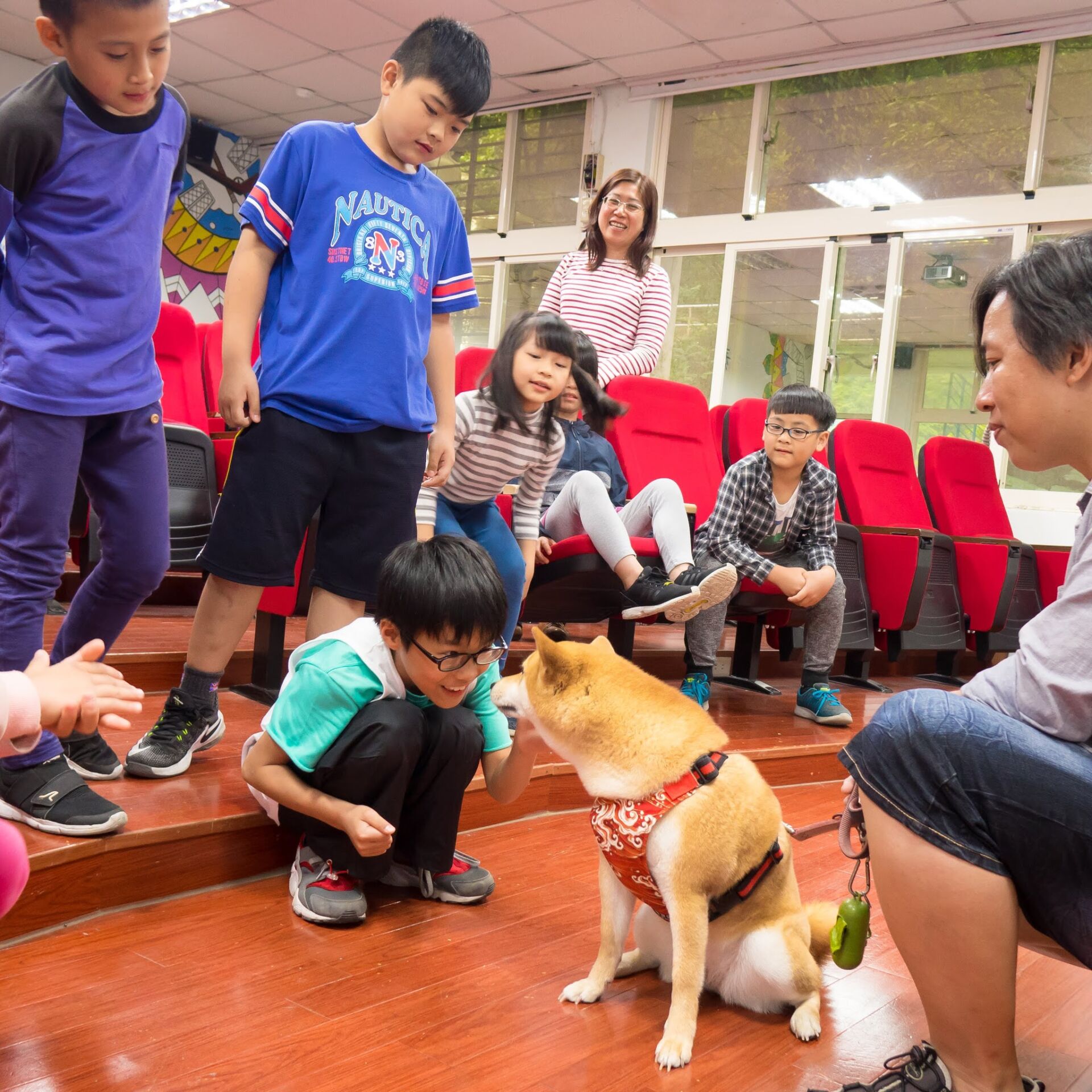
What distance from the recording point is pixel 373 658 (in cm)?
164

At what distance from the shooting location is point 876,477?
14.7 feet

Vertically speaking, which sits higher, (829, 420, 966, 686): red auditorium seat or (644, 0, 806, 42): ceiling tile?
(644, 0, 806, 42): ceiling tile

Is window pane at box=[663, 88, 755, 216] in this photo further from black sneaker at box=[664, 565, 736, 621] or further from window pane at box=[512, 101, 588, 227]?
black sneaker at box=[664, 565, 736, 621]

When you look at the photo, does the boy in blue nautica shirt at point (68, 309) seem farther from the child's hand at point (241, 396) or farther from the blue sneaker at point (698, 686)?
the blue sneaker at point (698, 686)

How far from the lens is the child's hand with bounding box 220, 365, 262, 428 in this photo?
6.02 feet

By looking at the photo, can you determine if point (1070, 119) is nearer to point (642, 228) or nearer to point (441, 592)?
point (642, 228)

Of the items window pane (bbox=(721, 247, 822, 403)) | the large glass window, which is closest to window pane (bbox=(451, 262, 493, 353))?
window pane (bbox=(721, 247, 822, 403))

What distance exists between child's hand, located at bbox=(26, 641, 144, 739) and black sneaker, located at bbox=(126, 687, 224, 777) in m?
1.02

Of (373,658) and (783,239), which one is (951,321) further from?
(373,658)

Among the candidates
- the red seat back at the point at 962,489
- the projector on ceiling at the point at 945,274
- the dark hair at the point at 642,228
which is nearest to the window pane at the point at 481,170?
the projector on ceiling at the point at 945,274

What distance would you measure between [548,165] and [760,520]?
6.22m

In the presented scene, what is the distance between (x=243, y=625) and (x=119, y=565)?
0.33 meters

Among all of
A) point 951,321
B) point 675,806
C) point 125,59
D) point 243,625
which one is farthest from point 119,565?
point 951,321

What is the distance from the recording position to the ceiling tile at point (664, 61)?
714 centimetres
